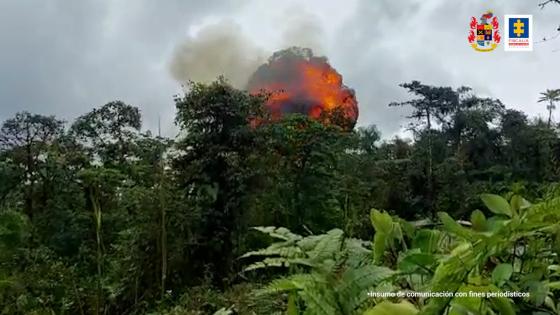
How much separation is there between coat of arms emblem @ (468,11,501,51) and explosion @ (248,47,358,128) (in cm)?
1400

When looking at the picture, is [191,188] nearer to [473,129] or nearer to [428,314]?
[428,314]

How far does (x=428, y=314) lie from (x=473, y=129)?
12842 mm

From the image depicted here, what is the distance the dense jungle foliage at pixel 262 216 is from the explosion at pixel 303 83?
268 inches

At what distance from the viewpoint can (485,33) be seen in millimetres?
3660

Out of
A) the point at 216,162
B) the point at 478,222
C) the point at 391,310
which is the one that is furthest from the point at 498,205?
the point at 216,162

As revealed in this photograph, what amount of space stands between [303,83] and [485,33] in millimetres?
16773

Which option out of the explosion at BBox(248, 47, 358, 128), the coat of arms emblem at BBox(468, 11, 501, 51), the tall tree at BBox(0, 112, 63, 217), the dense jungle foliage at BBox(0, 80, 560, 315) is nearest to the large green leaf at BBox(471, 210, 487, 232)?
the dense jungle foliage at BBox(0, 80, 560, 315)

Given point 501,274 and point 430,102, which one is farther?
point 430,102

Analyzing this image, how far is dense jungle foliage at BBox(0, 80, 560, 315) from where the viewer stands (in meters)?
0.41

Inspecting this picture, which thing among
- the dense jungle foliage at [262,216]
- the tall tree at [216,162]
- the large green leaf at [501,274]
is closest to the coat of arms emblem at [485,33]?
the dense jungle foliage at [262,216]

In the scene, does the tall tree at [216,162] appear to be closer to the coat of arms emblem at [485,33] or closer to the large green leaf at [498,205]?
the coat of arms emblem at [485,33]

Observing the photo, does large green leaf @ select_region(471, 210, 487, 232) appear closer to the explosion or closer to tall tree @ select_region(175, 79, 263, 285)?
tall tree @ select_region(175, 79, 263, 285)

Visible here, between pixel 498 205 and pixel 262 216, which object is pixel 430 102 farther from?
pixel 498 205

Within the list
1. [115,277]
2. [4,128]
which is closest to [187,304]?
[115,277]
